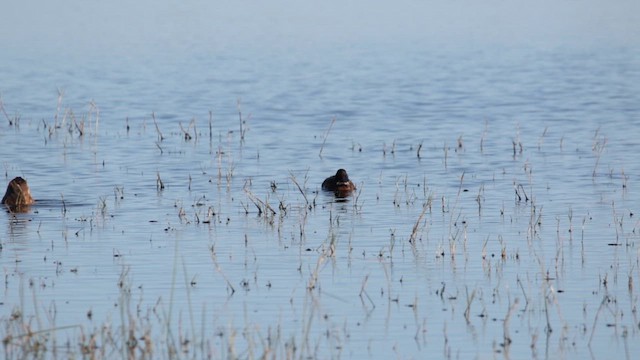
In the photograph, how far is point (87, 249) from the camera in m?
15.7

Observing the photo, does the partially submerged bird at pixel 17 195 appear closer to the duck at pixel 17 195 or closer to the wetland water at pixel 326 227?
the duck at pixel 17 195

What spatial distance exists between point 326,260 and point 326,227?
259 cm

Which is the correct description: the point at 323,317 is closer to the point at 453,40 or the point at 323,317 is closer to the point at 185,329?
the point at 185,329

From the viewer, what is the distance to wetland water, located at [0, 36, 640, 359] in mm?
11492

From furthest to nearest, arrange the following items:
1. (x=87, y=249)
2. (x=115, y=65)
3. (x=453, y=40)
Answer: (x=453, y=40) → (x=115, y=65) → (x=87, y=249)

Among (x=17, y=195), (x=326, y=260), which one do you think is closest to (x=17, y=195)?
(x=17, y=195)

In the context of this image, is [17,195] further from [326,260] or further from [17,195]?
[326,260]

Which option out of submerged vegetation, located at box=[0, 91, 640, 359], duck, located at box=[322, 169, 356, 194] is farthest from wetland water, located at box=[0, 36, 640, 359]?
duck, located at box=[322, 169, 356, 194]

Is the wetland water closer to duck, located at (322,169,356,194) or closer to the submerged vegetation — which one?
the submerged vegetation

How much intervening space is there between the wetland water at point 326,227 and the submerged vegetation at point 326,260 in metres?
0.04

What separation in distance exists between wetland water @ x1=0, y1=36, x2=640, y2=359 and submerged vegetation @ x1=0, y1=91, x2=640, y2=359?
39mm

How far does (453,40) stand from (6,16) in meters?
27.3

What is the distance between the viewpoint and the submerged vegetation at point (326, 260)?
11.2m

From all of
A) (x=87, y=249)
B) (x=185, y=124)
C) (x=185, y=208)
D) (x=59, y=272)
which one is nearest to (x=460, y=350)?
(x=59, y=272)
